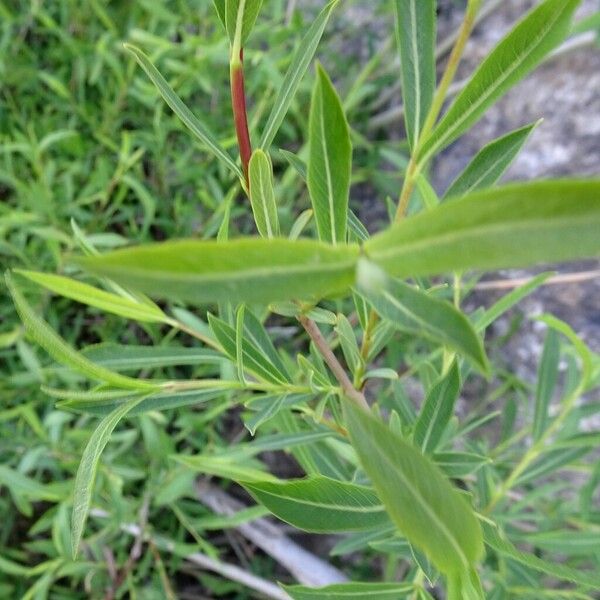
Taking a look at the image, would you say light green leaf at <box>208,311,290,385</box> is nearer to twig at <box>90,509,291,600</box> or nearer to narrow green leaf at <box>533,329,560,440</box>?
narrow green leaf at <box>533,329,560,440</box>

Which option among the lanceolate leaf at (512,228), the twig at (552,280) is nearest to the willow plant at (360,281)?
the lanceolate leaf at (512,228)

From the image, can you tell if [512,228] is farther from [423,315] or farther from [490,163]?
[490,163]

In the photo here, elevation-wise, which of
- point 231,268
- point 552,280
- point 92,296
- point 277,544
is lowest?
point 277,544

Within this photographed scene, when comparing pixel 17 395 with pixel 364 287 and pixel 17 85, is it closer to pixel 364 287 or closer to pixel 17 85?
pixel 17 85

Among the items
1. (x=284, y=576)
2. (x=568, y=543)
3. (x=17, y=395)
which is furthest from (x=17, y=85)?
(x=568, y=543)

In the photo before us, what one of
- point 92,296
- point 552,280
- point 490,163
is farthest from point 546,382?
point 92,296

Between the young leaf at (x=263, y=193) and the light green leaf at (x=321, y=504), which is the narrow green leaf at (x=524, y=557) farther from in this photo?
the young leaf at (x=263, y=193)

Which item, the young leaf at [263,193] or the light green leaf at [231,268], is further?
the young leaf at [263,193]
